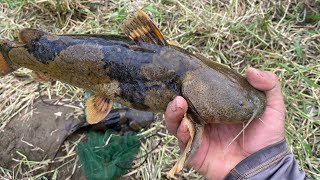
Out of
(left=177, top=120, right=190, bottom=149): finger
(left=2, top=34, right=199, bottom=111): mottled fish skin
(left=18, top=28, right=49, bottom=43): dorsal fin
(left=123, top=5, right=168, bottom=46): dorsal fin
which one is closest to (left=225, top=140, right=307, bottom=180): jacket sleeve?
(left=177, top=120, right=190, bottom=149): finger

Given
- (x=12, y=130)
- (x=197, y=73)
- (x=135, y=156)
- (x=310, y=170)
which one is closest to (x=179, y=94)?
(x=197, y=73)

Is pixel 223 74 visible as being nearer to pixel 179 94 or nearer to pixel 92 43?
pixel 179 94

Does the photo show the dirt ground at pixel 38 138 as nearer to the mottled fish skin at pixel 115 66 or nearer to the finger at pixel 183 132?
the mottled fish skin at pixel 115 66

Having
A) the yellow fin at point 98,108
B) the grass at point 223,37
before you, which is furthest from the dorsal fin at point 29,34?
the grass at point 223,37

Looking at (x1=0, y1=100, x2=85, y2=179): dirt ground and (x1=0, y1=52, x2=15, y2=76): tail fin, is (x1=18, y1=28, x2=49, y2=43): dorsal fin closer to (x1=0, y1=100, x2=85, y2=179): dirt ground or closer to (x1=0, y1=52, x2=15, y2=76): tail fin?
(x1=0, y1=52, x2=15, y2=76): tail fin

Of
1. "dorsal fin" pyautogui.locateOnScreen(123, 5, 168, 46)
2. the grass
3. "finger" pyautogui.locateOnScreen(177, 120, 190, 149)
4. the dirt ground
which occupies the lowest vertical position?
the dirt ground

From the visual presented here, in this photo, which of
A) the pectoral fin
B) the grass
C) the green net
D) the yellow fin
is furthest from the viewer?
the grass

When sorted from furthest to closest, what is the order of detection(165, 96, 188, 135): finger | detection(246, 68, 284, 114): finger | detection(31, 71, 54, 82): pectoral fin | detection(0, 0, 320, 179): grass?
detection(0, 0, 320, 179): grass → detection(31, 71, 54, 82): pectoral fin → detection(246, 68, 284, 114): finger → detection(165, 96, 188, 135): finger

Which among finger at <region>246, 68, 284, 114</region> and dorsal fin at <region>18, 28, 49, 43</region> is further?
dorsal fin at <region>18, 28, 49, 43</region>
